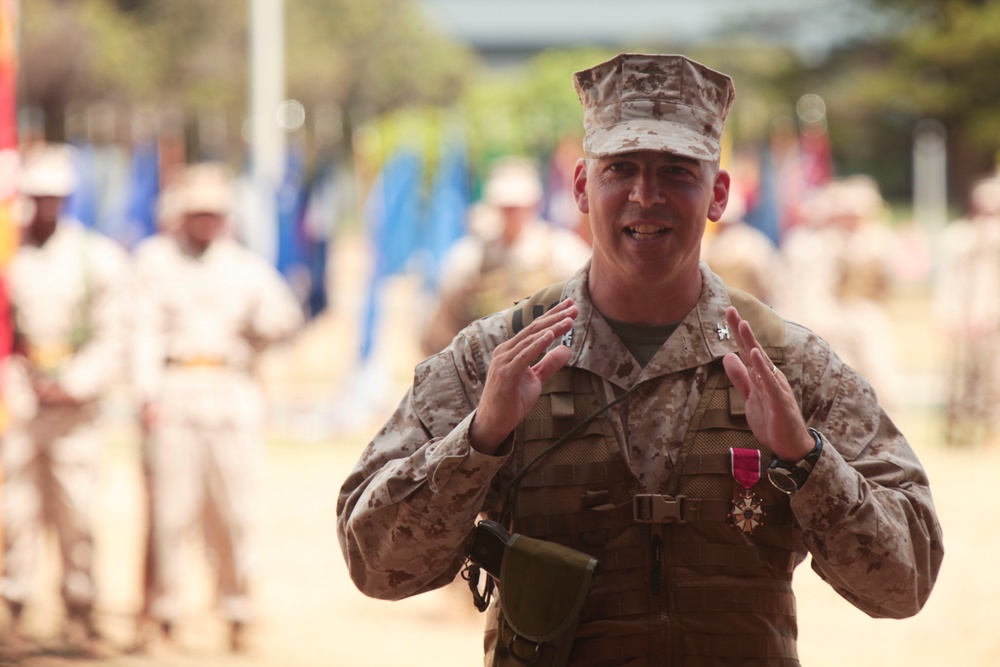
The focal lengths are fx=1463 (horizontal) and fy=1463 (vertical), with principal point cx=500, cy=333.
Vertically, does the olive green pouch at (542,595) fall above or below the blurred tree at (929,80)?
below

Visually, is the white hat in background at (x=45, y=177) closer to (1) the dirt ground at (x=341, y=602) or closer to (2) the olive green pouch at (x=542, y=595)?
(1) the dirt ground at (x=341, y=602)

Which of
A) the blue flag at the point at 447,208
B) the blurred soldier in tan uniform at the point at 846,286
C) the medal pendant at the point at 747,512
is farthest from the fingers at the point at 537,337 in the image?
the blue flag at the point at 447,208

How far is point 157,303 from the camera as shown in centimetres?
789

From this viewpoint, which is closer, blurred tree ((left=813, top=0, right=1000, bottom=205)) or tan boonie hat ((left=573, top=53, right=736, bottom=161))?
tan boonie hat ((left=573, top=53, right=736, bottom=161))

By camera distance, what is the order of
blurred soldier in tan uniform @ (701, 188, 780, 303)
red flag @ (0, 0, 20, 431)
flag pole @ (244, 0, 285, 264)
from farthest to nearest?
flag pole @ (244, 0, 285, 264), blurred soldier in tan uniform @ (701, 188, 780, 303), red flag @ (0, 0, 20, 431)

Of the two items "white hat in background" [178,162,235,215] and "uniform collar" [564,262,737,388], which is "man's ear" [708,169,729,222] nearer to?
"uniform collar" [564,262,737,388]

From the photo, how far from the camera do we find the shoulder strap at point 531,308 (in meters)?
3.02

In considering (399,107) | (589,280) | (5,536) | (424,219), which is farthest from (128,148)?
(589,280)

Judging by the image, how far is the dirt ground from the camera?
7.95 m

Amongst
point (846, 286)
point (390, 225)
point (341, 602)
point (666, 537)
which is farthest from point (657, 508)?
point (390, 225)

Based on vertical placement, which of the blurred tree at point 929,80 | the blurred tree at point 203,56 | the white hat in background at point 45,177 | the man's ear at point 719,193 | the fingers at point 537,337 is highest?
the blurred tree at point 203,56

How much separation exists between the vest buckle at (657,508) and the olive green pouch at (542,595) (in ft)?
0.44

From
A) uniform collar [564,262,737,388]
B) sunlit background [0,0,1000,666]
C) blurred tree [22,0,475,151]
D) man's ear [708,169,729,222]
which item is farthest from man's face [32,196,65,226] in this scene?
blurred tree [22,0,475,151]

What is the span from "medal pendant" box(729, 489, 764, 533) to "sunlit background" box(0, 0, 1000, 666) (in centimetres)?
515
